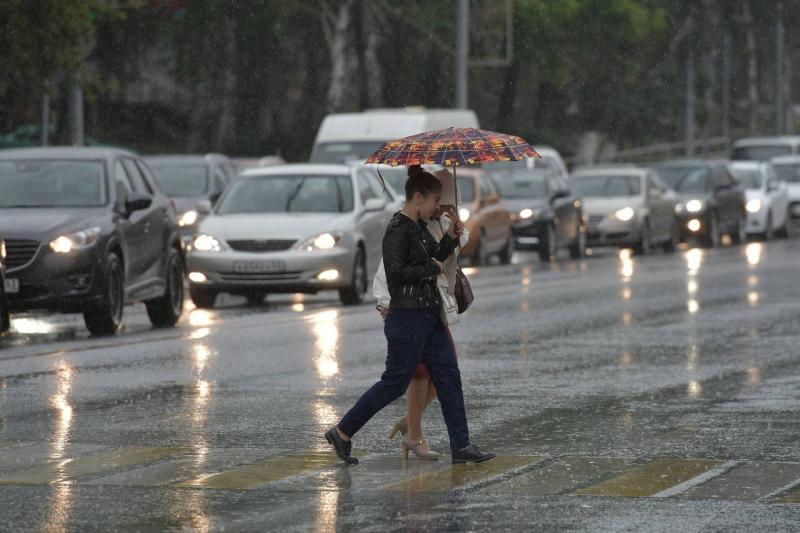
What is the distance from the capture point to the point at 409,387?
10.1 metres

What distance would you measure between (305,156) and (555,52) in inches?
333

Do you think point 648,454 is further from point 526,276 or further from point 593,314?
point 526,276

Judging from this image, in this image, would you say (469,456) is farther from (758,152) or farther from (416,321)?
(758,152)

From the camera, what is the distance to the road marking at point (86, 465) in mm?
9477

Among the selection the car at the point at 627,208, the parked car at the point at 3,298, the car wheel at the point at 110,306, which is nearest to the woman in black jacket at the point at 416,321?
the parked car at the point at 3,298

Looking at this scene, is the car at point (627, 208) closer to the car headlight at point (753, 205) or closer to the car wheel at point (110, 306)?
the car headlight at point (753, 205)

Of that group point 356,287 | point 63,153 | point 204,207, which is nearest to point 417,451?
point 63,153

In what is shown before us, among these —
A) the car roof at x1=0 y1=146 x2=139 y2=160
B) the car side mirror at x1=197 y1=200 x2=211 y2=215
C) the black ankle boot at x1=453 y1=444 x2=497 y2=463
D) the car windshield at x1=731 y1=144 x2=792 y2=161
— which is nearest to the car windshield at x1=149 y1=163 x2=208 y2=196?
the car side mirror at x1=197 y1=200 x2=211 y2=215

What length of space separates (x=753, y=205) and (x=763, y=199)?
239mm

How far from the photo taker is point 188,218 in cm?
2841

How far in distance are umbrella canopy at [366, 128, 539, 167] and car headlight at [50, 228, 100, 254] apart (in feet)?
25.5

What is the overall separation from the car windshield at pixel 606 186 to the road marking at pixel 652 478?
27.0 m

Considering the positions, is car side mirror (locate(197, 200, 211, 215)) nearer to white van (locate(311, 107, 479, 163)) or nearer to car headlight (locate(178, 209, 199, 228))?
car headlight (locate(178, 209, 199, 228))

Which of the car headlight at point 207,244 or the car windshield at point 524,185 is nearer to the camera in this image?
the car headlight at point 207,244
